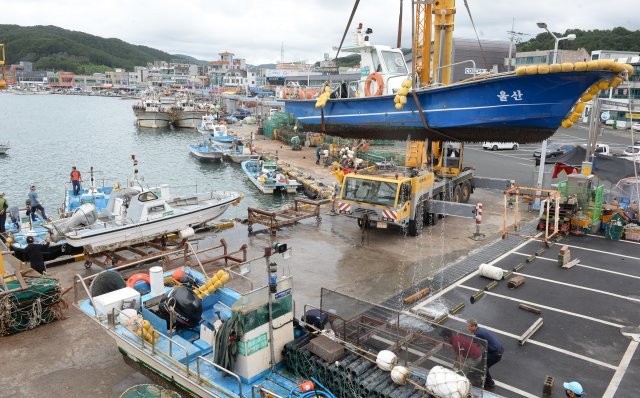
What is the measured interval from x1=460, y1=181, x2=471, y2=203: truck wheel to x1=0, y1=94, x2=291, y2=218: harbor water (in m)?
10.2

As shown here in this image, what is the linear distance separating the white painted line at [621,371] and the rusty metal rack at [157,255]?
26.4 ft

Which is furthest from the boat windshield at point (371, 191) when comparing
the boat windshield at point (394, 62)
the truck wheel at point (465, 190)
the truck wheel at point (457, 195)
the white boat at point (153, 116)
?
the white boat at point (153, 116)

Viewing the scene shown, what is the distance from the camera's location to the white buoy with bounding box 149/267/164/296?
7.79 metres

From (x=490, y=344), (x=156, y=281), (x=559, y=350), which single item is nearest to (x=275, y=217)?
(x=156, y=281)

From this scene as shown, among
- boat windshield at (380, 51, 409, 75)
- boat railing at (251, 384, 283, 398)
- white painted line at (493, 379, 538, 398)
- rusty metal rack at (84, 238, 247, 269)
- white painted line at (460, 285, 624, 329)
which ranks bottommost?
white painted line at (493, 379, 538, 398)

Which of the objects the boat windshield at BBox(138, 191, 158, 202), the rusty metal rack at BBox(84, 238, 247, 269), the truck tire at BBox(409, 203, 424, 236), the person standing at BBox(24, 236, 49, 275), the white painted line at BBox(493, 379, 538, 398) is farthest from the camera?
the truck tire at BBox(409, 203, 424, 236)

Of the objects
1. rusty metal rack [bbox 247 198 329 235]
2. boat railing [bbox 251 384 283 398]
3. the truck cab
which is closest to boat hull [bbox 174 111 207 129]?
rusty metal rack [bbox 247 198 329 235]

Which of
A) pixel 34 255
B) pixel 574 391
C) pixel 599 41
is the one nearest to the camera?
pixel 574 391

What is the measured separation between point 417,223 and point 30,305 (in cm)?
1071

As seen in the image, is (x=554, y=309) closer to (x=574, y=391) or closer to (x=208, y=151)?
(x=574, y=391)

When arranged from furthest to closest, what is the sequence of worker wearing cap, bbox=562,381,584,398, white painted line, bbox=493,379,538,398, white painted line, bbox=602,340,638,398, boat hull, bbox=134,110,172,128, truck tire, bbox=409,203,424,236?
boat hull, bbox=134,110,172,128 → truck tire, bbox=409,203,424,236 → white painted line, bbox=602,340,638,398 → white painted line, bbox=493,379,538,398 → worker wearing cap, bbox=562,381,584,398

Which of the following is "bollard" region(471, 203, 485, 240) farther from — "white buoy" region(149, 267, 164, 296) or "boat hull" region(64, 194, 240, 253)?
"white buoy" region(149, 267, 164, 296)

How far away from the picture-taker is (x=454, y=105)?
11.6 meters

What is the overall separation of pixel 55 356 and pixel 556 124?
11.2 meters
